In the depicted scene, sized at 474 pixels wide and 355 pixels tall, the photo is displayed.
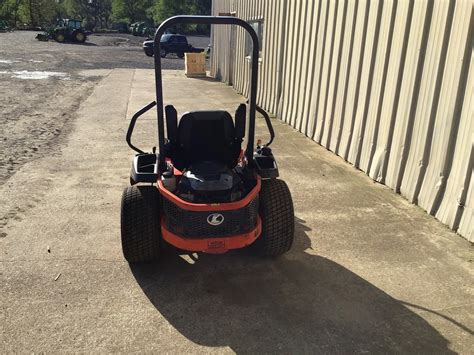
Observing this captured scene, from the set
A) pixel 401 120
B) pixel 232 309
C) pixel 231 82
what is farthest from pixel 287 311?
pixel 231 82

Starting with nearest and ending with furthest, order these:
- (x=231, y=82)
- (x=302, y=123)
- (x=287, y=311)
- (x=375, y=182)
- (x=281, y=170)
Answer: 1. (x=287, y=311)
2. (x=375, y=182)
3. (x=281, y=170)
4. (x=302, y=123)
5. (x=231, y=82)

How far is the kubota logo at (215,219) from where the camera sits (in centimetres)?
353

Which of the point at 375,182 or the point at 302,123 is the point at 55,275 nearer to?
the point at 375,182

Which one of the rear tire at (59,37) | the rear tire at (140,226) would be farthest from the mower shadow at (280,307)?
the rear tire at (59,37)

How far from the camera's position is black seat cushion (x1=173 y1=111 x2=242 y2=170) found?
12.8ft

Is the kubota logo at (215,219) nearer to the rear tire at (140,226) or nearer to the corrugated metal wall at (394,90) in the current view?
the rear tire at (140,226)

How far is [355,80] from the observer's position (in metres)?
6.89

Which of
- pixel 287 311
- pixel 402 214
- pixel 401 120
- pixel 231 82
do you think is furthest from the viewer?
pixel 231 82

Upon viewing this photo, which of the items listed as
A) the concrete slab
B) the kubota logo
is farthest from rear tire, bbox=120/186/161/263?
the kubota logo

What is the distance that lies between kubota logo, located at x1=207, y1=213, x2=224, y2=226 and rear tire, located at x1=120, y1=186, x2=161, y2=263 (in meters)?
0.61

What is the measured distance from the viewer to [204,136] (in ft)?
13.0

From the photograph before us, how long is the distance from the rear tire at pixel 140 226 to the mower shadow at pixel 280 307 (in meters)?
0.19

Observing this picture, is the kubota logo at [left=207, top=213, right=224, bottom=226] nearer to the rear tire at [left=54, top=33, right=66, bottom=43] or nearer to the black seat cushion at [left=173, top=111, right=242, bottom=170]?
the black seat cushion at [left=173, top=111, right=242, bottom=170]

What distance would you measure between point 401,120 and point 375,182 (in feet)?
3.24
